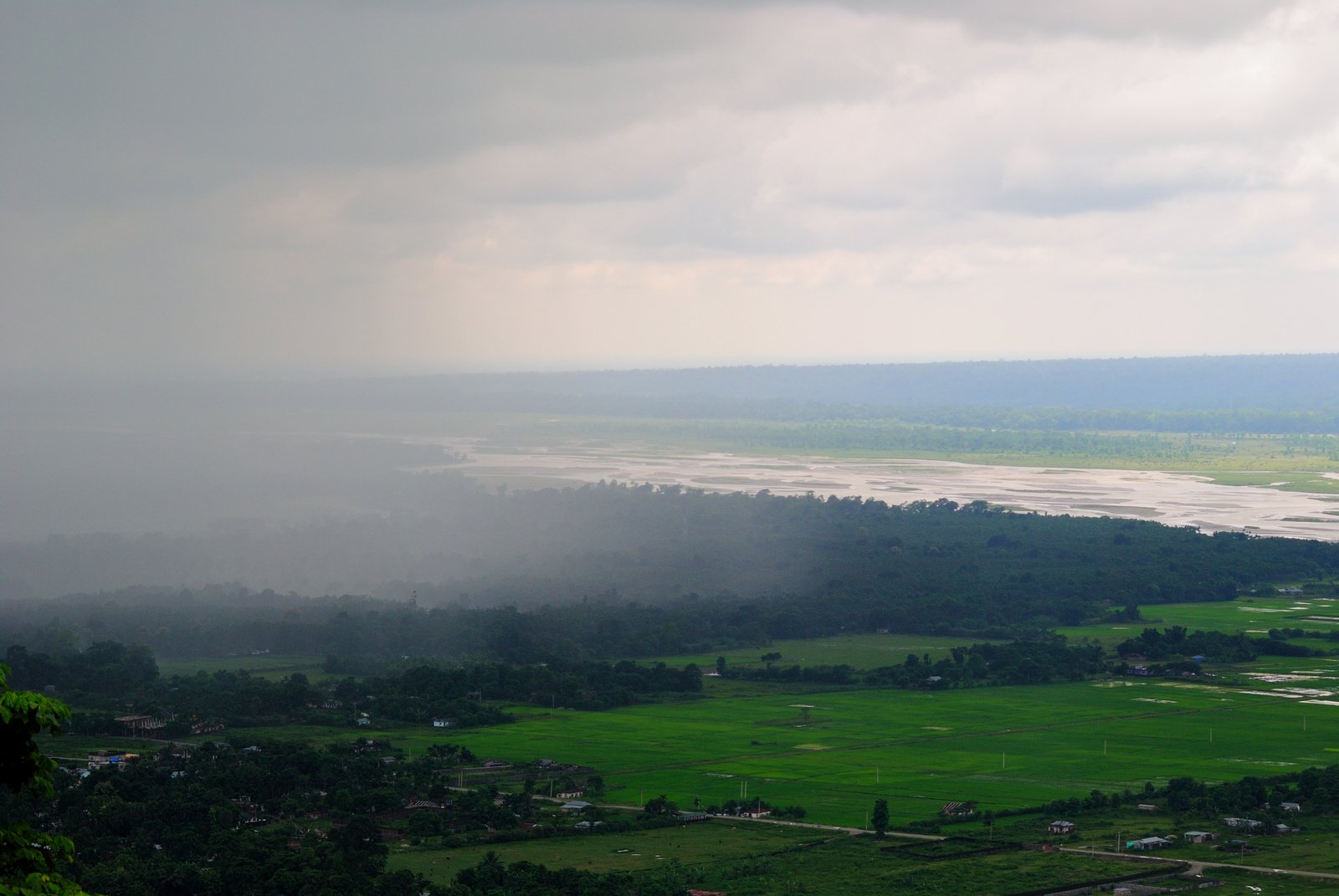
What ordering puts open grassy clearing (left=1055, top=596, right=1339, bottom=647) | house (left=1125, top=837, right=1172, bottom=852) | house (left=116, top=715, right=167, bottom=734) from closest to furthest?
house (left=1125, top=837, right=1172, bottom=852) → house (left=116, top=715, right=167, bottom=734) → open grassy clearing (left=1055, top=596, right=1339, bottom=647)

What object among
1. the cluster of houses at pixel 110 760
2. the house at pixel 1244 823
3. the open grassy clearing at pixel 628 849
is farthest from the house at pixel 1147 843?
the cluster of houses at pixel 110 760

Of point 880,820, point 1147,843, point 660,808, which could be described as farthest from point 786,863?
point 1147,843

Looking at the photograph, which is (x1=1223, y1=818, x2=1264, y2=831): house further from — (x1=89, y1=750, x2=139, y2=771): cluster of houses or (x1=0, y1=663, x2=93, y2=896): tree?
(x1=0, y1=663, x2=93, y2=896): tree

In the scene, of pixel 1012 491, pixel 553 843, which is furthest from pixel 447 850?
pixel 1012 491

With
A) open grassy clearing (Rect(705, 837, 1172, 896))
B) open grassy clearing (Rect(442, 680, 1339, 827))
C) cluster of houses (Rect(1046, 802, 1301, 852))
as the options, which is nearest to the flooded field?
open grassy clearing (Rect(442, 680, 1339, 827))

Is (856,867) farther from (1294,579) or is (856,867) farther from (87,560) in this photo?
(87,560)

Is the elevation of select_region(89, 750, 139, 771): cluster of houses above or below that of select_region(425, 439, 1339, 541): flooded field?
below
